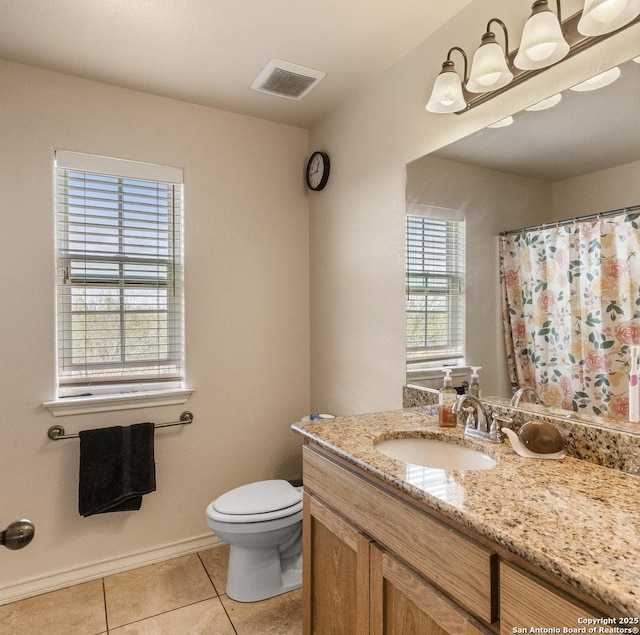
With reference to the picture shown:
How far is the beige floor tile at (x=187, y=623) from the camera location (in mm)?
1830

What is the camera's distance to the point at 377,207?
2184 millimetres

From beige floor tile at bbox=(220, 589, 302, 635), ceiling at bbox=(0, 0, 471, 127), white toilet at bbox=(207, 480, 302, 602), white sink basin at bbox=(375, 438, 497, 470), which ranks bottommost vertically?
beige floor tile at bbox=(220, 589, 302, 635)

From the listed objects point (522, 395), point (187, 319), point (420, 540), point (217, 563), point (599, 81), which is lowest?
point (217, 563)

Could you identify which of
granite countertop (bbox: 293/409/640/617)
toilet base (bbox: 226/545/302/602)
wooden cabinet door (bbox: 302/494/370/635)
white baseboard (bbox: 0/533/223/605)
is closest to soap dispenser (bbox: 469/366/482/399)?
granite countertop (bbox: 293/409/640/617)

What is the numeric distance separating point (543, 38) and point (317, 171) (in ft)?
5.05

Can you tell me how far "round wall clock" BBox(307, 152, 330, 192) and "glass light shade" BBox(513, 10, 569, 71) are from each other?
1361 mm

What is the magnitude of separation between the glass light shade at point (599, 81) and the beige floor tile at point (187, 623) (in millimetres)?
2343

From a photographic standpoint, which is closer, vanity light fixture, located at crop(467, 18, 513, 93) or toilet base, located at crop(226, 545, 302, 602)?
vanity light fixture, located at crop(467, 18, 513, 93)

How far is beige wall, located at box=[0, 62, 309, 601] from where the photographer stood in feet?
6.80

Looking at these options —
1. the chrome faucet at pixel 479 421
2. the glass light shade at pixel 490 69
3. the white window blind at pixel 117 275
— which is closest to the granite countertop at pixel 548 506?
the chrome faucet at pixel 479 421

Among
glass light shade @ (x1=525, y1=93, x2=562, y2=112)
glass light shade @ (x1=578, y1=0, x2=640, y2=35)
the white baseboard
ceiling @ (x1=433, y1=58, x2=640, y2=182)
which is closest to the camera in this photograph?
glass light shade @ (x1=578, y1=0, x2=640, y2=35)

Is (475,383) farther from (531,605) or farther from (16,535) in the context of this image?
(16,535)

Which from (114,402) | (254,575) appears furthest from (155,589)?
(114,402)

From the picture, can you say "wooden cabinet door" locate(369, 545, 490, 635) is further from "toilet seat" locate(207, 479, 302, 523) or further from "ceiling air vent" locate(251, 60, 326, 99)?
"ceiling air vent" locate(251, 60, 326, 99)
